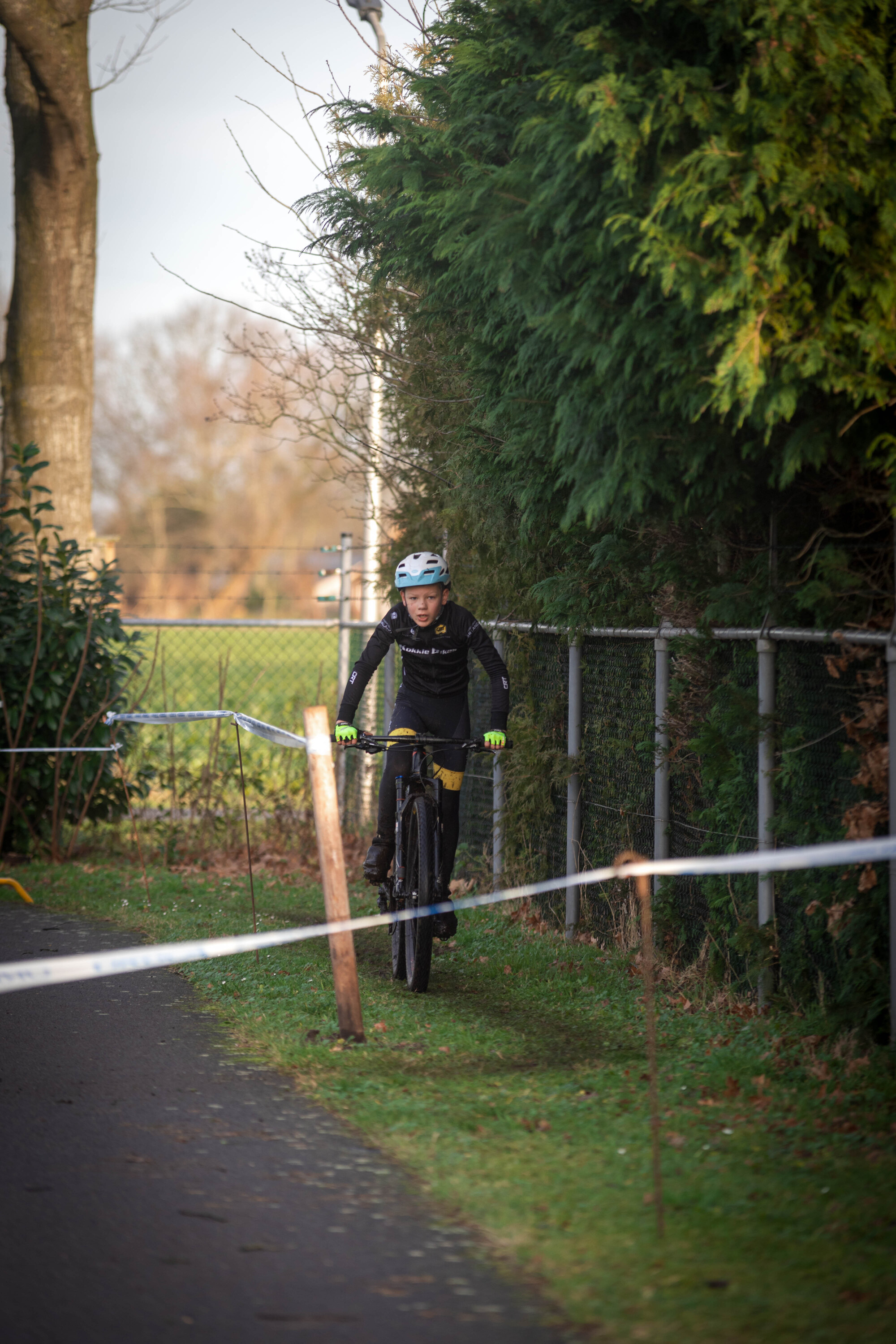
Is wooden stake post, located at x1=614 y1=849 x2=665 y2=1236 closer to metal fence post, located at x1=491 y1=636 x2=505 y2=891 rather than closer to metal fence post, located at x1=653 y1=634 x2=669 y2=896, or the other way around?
metal fence post, located at x1=653 y1=634 x2=669 y2=896

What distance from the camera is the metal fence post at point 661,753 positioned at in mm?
7488

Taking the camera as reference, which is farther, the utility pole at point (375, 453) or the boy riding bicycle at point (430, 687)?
the utility pole at point (375, 453)

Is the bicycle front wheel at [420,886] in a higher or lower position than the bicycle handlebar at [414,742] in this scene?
lower

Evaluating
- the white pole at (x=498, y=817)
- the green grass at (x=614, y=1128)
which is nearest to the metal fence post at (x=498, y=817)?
the white pole at (x=498, y=817)

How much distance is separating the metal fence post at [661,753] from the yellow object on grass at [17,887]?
15.5 ft

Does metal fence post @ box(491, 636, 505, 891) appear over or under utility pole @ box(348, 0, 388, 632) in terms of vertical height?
under

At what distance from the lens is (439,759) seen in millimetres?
7781

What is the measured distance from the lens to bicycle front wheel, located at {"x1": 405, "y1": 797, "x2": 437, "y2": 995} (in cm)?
718

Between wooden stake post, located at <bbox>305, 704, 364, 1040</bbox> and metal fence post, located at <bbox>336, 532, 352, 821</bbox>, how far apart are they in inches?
268

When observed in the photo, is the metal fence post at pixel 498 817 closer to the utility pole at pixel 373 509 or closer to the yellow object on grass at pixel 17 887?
the utility pole at pixel 373 509

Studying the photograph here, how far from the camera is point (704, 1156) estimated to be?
15.2 ft

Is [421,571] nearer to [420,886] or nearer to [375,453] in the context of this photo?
[420,886]

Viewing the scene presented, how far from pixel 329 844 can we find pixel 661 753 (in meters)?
2.26

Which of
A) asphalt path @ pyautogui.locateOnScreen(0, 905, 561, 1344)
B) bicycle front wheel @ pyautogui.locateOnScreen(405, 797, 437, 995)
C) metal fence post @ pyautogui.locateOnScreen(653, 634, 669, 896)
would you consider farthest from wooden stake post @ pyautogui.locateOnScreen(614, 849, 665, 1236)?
metal fence post @ pyautogui.locateOnScreen(653, 634, 669, 896)
